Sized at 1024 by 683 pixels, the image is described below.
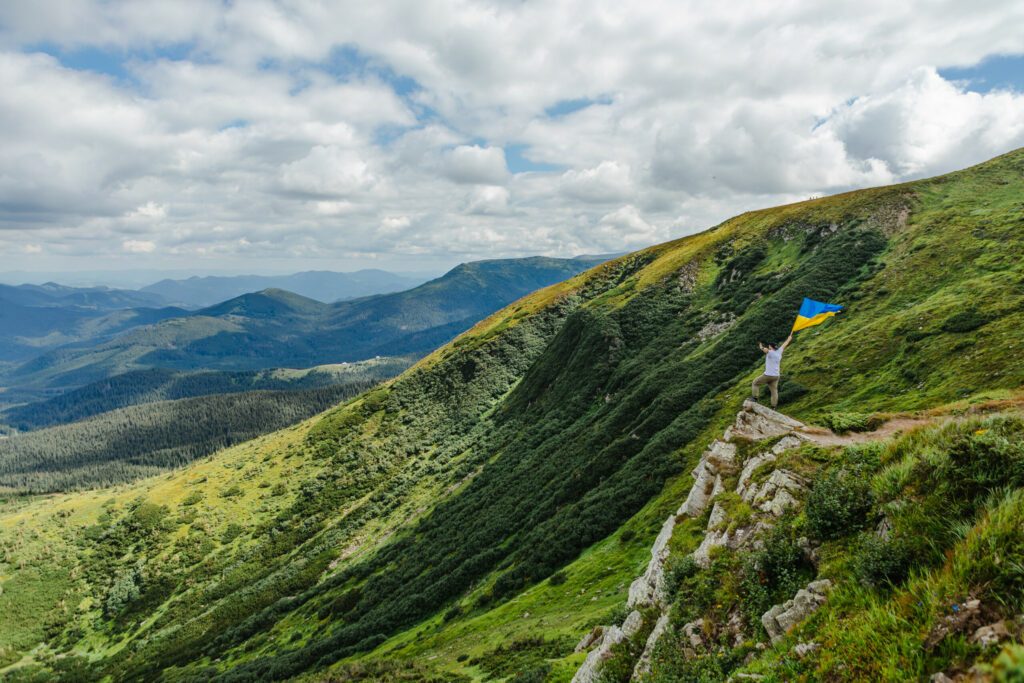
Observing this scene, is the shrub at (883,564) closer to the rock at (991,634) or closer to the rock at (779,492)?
the rock at (991,634)

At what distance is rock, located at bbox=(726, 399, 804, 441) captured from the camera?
20.7 m

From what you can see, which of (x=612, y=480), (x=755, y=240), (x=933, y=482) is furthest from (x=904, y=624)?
(x=755, y=240)

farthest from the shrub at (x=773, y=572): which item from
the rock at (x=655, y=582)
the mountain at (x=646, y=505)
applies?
the rock at (x=655, y=582)

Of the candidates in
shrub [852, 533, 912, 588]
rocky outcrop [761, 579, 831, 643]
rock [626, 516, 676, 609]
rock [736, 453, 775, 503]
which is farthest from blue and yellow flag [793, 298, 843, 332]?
shrub [852, 533, 912, 588]

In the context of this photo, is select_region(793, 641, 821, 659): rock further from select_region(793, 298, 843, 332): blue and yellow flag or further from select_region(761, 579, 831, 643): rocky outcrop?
Answer: select_region(793, 298, 843, 332): blue and yellow flag

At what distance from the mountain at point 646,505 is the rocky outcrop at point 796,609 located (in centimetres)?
6

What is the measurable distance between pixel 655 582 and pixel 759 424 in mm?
9950

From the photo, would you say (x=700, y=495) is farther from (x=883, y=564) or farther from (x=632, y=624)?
(x=883, y=564)

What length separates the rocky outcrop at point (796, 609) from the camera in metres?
9.16

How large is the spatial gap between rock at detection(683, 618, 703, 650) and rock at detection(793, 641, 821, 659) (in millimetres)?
3766

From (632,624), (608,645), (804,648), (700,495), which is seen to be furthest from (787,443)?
(804,648)

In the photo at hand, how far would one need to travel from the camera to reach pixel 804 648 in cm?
783

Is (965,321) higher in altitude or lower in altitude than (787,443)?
higher

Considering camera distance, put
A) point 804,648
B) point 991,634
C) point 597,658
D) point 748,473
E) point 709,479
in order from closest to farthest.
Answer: point 991,634 → point 804,648 → point 597,658 → point 748,473 → point 709,479
